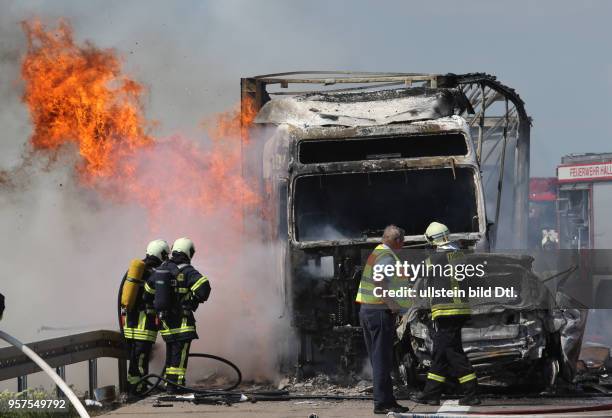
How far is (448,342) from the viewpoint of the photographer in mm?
9945

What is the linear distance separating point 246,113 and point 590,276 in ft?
25.5

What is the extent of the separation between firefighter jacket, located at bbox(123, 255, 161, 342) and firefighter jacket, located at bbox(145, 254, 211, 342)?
0.19 m

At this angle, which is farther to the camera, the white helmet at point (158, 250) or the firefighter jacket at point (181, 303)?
the white helmet at point (158, 250)

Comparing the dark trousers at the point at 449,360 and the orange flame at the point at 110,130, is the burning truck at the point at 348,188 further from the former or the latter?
the orange flame at the point at 110,130

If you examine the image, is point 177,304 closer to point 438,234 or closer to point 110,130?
point 438,234

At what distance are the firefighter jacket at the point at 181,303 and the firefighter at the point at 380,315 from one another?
7.13ft

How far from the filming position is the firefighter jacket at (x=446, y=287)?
9906 mm

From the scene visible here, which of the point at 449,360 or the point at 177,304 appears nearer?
the point at 449,360

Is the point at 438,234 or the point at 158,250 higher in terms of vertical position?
the point at 438,234

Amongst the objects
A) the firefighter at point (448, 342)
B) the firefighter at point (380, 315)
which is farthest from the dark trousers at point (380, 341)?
the firefighter at point (448, 342)

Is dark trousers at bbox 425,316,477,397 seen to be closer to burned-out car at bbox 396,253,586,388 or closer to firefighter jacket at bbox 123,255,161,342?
burned-out car at bbox 396,253,586,388

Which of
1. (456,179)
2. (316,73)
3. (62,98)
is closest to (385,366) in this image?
(456,179)

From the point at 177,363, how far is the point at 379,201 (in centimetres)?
312

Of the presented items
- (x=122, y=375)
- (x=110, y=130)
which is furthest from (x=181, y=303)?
(x=110, y=130)
